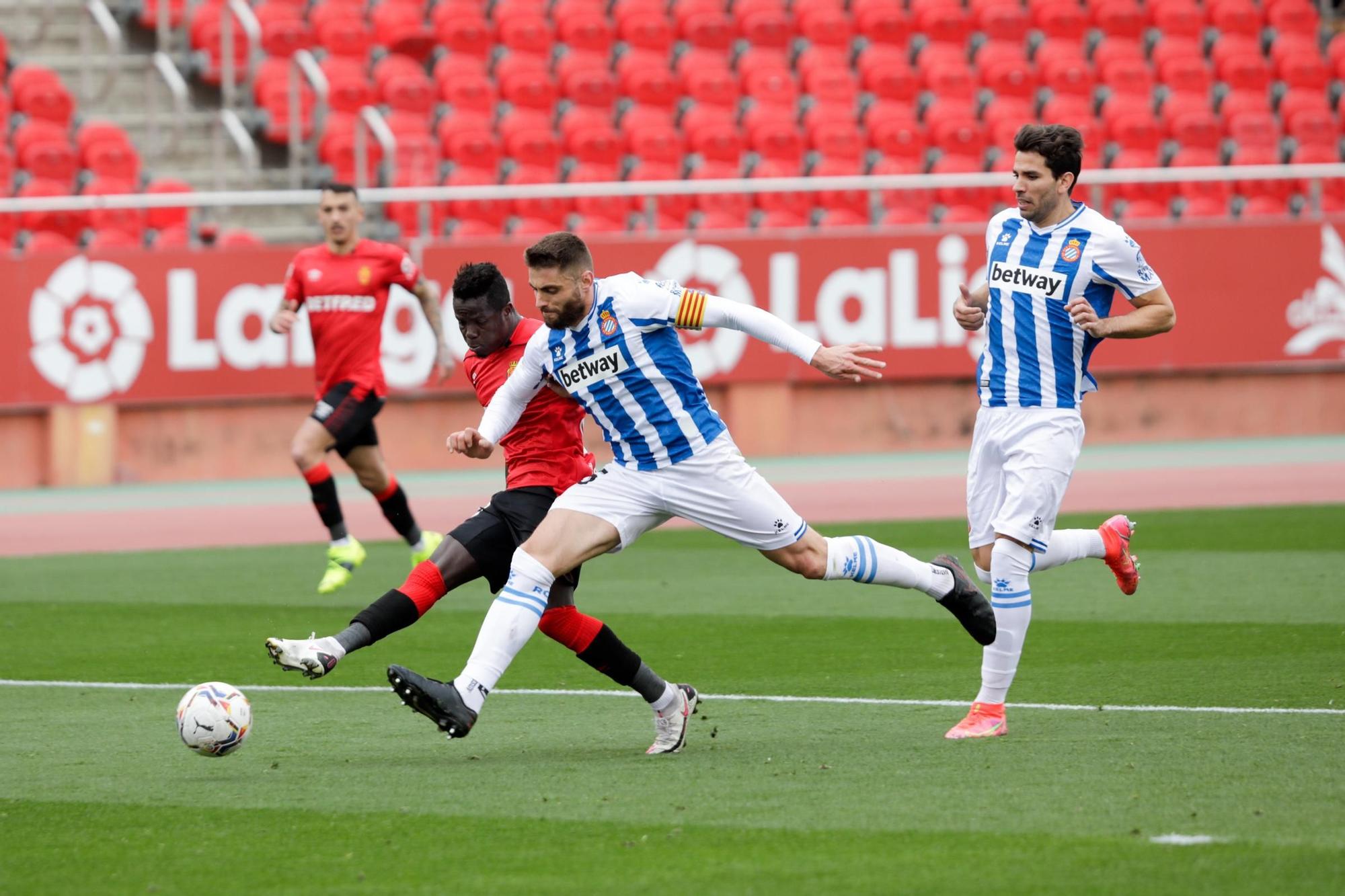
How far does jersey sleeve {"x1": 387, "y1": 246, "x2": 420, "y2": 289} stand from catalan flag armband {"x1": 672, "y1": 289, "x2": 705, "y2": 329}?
6024 millimetres

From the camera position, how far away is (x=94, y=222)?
1811 cm

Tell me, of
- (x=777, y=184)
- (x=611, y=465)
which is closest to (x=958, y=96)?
(x=777, y=184)

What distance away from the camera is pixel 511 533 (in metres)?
7.45

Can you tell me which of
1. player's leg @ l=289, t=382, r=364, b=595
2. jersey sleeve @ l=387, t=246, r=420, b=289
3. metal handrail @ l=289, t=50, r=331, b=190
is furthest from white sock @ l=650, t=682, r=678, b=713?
metal handrail @ l=289, t=50, r=331, b=190

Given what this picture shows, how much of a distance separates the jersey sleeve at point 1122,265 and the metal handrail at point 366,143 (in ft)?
42.3

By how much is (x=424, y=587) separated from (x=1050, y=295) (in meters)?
2.58

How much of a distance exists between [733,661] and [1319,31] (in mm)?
18179

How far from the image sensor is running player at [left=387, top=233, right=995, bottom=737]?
661 centimetres

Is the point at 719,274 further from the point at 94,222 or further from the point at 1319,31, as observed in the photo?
the point at 1319,31

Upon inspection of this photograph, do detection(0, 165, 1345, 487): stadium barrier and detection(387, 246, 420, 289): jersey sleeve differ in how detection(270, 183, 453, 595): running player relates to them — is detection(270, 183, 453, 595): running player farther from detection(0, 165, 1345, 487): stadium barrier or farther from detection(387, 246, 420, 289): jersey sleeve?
detection(0, 165, 1345, 487): stadium barrier

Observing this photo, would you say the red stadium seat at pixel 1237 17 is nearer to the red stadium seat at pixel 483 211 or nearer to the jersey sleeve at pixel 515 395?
the red stadium seat at pixel 483 211

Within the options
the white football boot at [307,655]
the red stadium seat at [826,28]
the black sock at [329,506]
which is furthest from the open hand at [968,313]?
the red stadium seat at [826,28]

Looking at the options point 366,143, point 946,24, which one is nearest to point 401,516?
point 366,143

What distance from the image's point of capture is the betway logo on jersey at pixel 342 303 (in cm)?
1254
